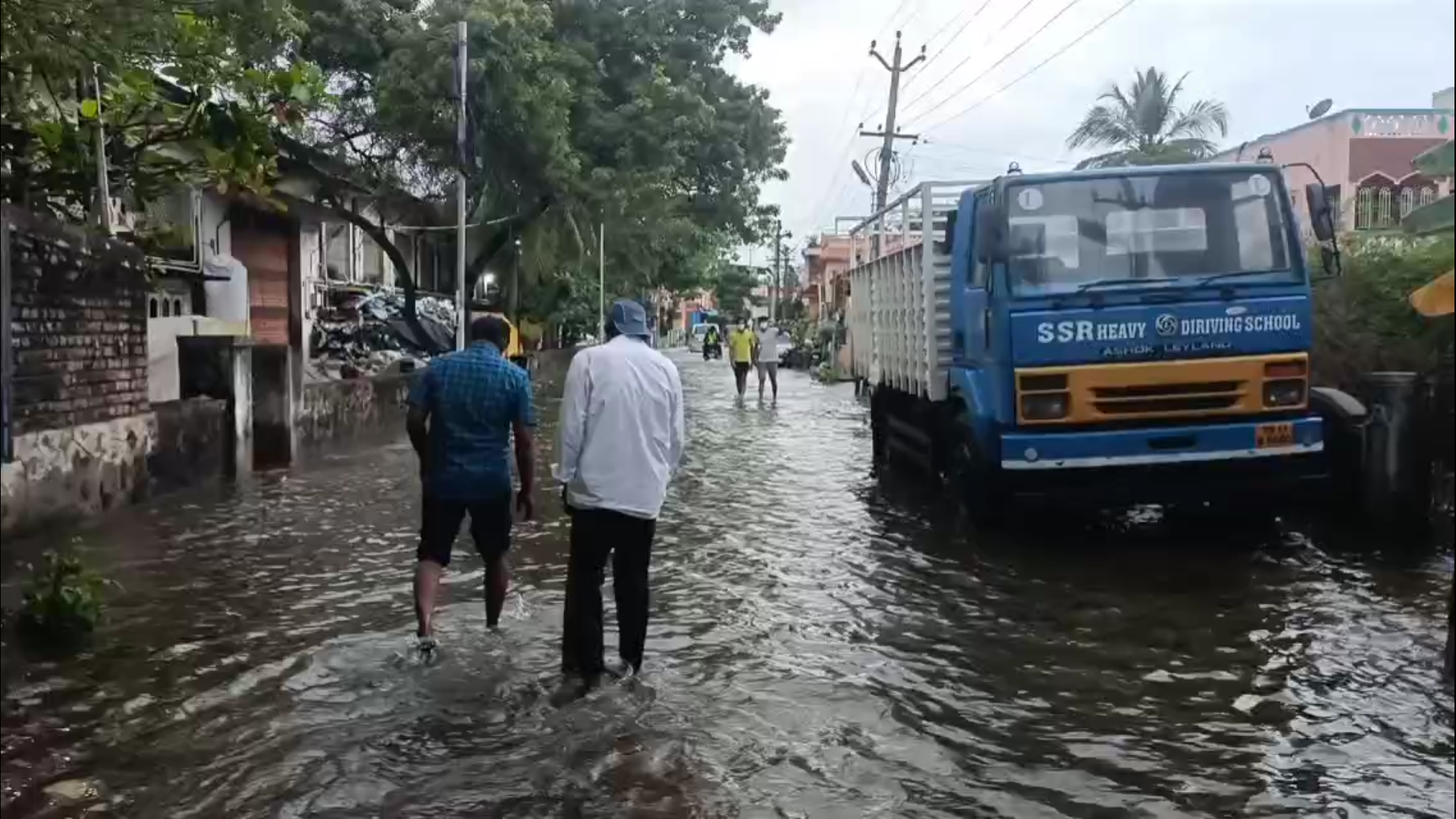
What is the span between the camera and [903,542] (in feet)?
33.2

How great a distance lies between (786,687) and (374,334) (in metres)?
21.5

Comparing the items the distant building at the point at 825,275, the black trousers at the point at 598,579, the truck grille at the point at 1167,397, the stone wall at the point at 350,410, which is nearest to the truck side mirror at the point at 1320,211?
the truck grille at the point at 1167,397

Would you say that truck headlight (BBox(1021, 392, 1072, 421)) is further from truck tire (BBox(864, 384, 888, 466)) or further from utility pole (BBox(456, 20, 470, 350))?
utility pole (BBox(456, 20, 470, 350))

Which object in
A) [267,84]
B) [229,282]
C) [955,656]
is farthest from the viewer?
[229,282]

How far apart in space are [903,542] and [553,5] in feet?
62.4

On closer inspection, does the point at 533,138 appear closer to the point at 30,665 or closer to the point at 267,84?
the point at 267,84

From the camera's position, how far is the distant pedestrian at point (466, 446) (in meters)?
6.39

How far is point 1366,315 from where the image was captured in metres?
11.7

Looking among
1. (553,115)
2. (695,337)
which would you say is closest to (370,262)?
(553,115)

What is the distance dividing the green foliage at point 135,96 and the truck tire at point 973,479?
536 centimetres

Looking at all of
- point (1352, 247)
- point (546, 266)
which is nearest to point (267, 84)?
point (1352, 247)

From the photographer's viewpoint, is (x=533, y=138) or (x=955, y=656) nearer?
(x=955, y=656)

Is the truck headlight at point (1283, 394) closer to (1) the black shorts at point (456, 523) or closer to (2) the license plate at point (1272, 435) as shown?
(2) the license plate at point (1272, 435)

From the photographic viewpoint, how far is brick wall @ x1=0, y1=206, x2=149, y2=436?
9.27m
